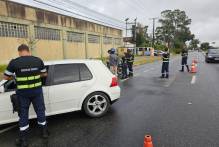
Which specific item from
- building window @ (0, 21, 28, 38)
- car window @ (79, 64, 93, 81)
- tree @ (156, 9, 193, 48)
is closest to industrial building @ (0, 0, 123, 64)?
building window @ (0, 21, 28, 38)

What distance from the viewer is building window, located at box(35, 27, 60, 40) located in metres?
23.9

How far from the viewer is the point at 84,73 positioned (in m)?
5.03

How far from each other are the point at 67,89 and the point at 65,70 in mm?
486

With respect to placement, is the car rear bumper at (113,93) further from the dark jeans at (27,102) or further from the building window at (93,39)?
the building window at (93,39)

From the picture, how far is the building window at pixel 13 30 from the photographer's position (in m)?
19.6

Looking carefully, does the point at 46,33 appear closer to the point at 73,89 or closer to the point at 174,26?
the point at 73,89

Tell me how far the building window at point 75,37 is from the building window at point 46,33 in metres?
2.63

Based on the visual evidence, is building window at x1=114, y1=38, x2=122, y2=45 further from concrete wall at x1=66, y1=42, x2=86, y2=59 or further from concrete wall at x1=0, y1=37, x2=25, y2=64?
concrete wall at x1=0, y1=37, x2=25, y2=64

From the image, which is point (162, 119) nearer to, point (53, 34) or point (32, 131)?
point (32, 131)

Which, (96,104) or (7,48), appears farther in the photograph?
(7,48)

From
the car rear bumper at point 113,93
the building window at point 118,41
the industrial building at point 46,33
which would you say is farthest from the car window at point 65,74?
the building window at point 118,41

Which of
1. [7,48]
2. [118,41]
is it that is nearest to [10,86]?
[7,48]

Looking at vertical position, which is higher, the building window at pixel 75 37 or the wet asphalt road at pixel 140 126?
the building window at pixel 75 37

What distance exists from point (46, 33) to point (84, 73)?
2195 centimetres
